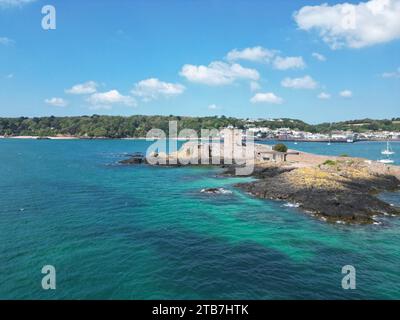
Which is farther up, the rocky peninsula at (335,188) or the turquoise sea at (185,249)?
the rocky peninsula at (335,188)

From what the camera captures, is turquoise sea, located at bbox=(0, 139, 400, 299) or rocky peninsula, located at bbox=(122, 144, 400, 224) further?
rocky peninsula, located at bbox=(122, 144, 400, 224)

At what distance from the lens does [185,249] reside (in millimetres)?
28328

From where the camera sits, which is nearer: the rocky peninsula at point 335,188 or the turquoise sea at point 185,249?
the turquoise sea at point 185,249

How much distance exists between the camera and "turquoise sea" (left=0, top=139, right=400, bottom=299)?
2181 centimetres

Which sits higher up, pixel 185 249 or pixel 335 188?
pixel 335 188

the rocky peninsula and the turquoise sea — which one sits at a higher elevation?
the rocky peninsula

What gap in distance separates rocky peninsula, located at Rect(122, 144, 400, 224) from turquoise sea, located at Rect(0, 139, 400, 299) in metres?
2.83

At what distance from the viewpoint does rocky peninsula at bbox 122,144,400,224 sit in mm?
39000

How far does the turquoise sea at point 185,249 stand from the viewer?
71.6 ft

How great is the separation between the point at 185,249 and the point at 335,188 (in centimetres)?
2781

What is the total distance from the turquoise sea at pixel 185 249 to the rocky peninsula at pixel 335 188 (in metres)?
2.83

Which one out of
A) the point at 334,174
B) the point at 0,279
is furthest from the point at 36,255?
the point at 334,174

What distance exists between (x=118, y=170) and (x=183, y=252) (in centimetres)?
5587

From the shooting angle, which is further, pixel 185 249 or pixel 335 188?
pixel 335 188
